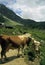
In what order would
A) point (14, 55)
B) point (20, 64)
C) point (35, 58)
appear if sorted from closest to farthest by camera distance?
point (20, 64) → point (35, 58) → point (14, 55)

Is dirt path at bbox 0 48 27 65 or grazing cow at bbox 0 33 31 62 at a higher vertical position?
grazing cow at bbox 0 33 31 62

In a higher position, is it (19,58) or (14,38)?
(14,38)

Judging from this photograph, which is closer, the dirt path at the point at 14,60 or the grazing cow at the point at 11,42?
the dirt path at the point at 14,60

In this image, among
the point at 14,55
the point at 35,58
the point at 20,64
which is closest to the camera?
the point at 20,64

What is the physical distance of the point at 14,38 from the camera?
2072 centimetres

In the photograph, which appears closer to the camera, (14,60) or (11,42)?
(14,60)

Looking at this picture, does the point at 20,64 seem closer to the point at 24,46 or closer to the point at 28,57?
the point at 28,57

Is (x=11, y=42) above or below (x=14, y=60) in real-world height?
above

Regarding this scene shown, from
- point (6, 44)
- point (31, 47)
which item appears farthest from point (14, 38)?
point (31, 47)

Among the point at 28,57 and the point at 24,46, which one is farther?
the point at 24,46

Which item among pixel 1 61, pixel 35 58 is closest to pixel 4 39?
pixel 1 61

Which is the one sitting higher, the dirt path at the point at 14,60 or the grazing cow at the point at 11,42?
the grazing cow at the point at 11,42

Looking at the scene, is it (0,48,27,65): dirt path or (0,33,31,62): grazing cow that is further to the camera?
(0,33,31,62): grazing cow

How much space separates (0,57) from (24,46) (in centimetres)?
266
